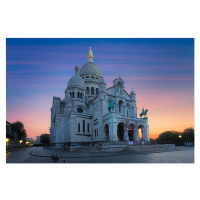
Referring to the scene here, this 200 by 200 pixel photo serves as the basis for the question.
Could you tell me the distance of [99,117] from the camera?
1715 inches

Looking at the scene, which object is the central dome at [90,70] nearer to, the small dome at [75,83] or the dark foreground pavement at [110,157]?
the small dome at [75,83]

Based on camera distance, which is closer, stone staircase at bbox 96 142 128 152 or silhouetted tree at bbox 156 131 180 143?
stone staircase at bbox 96 142 128 152

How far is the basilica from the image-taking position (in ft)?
134

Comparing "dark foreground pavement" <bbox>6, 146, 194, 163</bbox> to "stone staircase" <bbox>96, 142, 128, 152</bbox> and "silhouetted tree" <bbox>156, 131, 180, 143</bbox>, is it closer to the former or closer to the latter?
"stone staircase" <bbox>96, 142, 128, 152</bbox>

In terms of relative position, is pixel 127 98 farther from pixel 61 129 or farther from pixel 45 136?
pixel 45 136

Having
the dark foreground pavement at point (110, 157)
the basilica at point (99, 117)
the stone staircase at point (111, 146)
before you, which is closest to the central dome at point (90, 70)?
the basilica at point (99, 117)

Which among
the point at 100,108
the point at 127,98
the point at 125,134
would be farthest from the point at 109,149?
the point at 127,98

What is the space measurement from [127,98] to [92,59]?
114ft

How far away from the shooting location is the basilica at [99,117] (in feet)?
134

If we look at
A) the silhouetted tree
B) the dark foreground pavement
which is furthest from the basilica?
the silhouetted tree

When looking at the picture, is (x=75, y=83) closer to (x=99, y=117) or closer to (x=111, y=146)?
(x=99, y=117)

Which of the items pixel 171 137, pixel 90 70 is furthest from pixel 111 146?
pixel 171 137

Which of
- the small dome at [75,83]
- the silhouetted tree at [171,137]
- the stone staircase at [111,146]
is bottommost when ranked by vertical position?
the silhouetted tree at [171,137]

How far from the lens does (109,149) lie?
29.7 m
